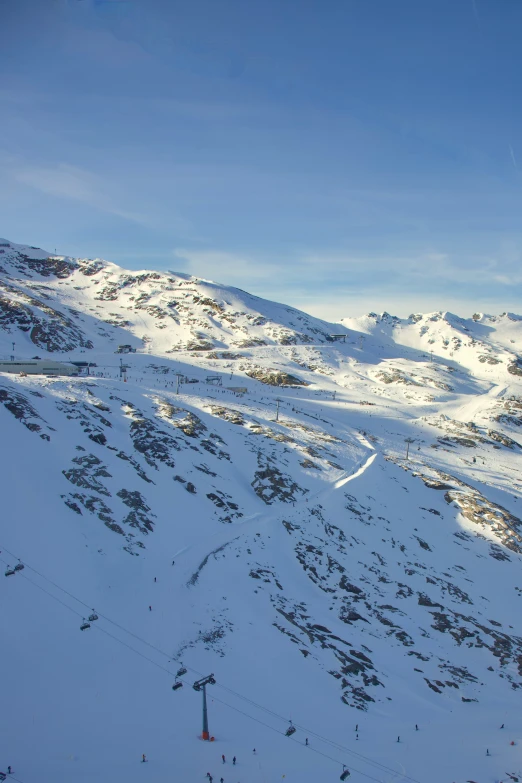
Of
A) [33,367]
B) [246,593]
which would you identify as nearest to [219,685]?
[246,593]

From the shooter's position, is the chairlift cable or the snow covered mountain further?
the chairlift cable

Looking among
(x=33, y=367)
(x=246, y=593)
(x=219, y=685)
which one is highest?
(x=33, y=367)

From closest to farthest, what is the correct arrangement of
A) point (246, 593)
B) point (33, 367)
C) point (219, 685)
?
point (219, 685) → point (246, 593) → point (33, 367)

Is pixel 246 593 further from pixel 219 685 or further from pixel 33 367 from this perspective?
pixel 33 367

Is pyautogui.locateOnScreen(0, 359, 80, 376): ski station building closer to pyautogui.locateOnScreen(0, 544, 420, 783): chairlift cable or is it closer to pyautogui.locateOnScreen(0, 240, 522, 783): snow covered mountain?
pyautogui.locateOnScreen(0, 240, 522, 783): snow covered mountain

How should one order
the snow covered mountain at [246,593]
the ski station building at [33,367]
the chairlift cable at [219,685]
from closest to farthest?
the snow covered mountain at [246,593], the chairlift cable at [219,685], the ski station building at [33,367]

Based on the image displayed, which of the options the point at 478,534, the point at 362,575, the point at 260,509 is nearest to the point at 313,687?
the point at 362,575

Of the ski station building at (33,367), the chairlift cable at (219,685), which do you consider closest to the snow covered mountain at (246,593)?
the chairlift cable at (219,685)

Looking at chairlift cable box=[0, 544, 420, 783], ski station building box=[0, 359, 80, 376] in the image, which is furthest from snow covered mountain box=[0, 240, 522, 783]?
ski station building box=[0, 359, 80, 376]

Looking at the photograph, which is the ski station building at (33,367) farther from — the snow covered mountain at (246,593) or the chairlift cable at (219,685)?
the chairlift cable at (219,685)
